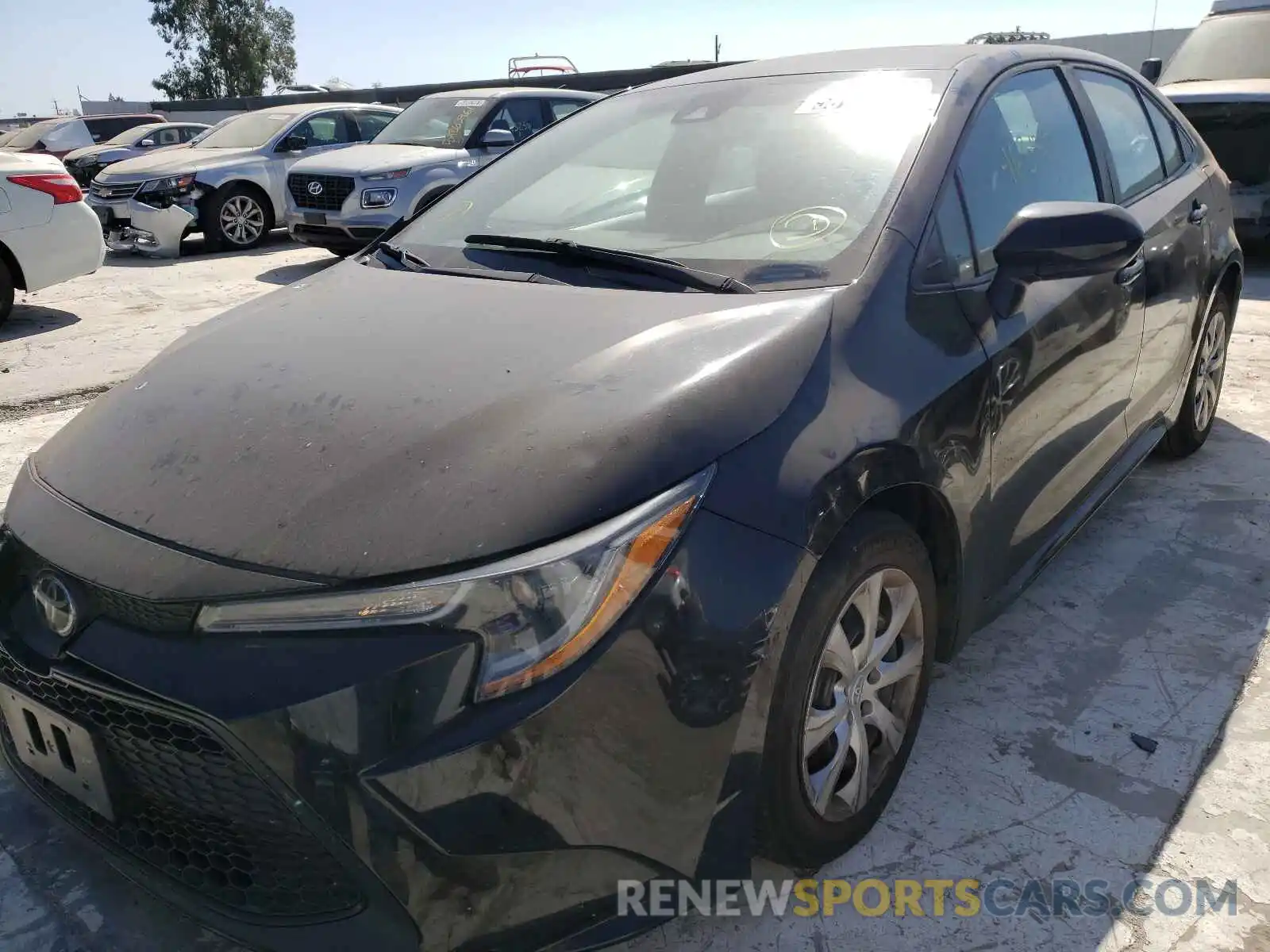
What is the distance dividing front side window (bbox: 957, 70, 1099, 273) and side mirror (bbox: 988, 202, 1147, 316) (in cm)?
8

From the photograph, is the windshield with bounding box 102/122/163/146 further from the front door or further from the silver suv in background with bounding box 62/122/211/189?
the front door

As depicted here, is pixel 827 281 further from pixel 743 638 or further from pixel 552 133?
pixel 552 133

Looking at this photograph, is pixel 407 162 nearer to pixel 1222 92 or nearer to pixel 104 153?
pixel 1222 92

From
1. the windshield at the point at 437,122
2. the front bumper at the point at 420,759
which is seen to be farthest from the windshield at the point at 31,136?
the front bumper at the point at 420,759

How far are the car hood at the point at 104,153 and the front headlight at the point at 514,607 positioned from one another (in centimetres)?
1745

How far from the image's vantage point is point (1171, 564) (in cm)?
338

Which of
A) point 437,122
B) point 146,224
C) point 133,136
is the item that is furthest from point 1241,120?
point 133,136

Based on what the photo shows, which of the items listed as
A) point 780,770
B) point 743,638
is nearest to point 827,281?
point 743,638

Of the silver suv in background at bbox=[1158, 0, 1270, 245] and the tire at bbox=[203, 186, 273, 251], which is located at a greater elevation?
the silver suv in background at bbox=[1158, 0, 1270, 245]

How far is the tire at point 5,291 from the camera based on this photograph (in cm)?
723

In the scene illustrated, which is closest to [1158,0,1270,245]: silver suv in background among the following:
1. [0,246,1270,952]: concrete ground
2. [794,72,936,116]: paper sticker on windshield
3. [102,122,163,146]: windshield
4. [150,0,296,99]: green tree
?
[0,246,1270,952]: concrete ground

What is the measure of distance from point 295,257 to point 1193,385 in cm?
934

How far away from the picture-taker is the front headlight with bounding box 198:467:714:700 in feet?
4.73

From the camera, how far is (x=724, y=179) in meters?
2.57
